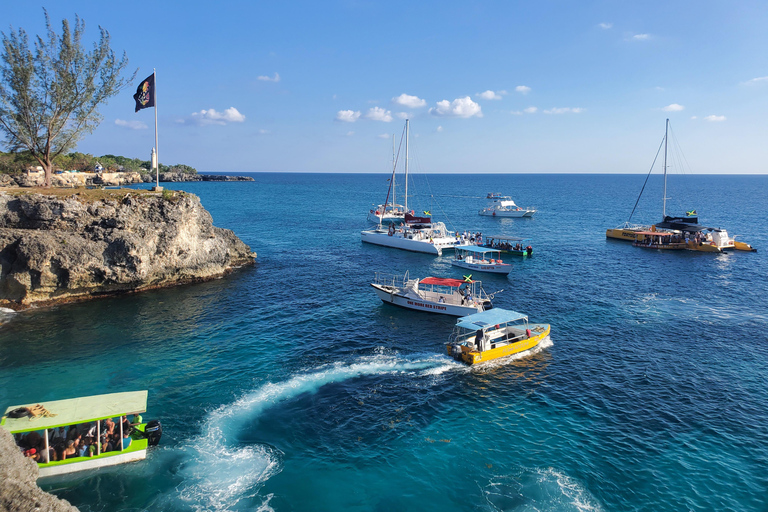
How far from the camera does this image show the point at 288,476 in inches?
829

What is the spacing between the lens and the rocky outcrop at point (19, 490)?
1068 centimetres

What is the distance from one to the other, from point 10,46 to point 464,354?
5809 centimetres

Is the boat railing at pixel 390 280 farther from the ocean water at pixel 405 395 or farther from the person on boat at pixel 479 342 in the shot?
the person on boat at pixel 479 342

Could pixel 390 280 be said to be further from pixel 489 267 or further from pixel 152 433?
pixel 152 433

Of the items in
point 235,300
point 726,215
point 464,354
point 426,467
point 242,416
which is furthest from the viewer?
point 726,215

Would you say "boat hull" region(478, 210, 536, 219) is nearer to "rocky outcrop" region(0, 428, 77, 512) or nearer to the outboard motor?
the outboard motor

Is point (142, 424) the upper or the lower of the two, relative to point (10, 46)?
lower

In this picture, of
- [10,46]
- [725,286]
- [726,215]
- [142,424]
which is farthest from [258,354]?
[726,215]

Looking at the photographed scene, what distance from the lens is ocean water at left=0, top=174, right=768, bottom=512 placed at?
2034 centimetres

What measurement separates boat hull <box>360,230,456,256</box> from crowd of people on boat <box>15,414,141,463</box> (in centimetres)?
5966

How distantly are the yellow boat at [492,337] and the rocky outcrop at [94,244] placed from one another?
33898 mm

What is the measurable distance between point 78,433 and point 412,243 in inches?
2443

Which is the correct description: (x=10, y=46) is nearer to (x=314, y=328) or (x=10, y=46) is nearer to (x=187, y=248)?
(x=187, y=248)

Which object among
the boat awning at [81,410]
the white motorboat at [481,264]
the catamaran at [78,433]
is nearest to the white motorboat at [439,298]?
the white motorboat at [481,264]
